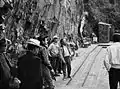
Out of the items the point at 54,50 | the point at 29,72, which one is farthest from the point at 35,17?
the point at 29,72

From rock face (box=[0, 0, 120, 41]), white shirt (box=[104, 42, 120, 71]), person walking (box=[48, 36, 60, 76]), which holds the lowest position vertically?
person walking (box=[48, 36, 60, 76])

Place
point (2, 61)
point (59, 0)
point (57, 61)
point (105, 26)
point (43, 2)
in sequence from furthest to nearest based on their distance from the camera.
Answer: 1. point (105, 26)
2. point (59, 0)
3. point (43, 2)
4. point (57, 61)
5. point (2, 61)

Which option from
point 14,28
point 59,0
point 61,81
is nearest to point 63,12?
point 59,0

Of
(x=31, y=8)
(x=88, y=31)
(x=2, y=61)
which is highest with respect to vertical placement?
(x=31, y=8)

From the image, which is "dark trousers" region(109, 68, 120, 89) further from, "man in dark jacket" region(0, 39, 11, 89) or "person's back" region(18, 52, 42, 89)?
"man in dark jacket" region(0, 39, 11, 89)

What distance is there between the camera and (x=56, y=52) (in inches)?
353

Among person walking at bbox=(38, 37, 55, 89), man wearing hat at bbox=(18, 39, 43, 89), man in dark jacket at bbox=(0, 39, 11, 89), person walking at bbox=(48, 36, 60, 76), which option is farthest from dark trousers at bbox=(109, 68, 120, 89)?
person walking at bbox=(48, 36, 60, 76)

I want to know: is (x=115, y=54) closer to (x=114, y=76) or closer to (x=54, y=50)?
(x=114, y=76)

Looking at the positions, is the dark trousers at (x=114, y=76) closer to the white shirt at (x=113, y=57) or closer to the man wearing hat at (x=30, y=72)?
the white shirt at (x=113, y=57)

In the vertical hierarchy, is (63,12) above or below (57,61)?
above

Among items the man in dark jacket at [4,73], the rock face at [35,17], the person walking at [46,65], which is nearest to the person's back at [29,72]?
the man in dark jacket at [4,73]

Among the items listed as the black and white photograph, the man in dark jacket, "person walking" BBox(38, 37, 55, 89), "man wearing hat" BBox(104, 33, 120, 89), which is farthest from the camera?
"person walking" BBox(38, 37, 55, 89)

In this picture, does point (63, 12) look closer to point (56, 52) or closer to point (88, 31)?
point (56, 52)

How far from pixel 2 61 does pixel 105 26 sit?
91.4 feet
